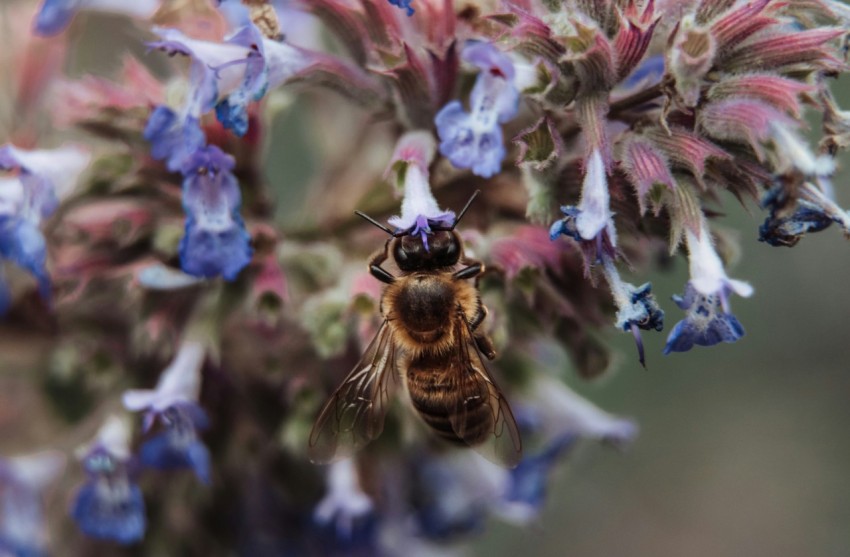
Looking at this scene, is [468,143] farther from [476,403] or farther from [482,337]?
[476,403]

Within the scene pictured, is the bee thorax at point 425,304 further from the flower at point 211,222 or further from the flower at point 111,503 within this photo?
the flower at point 111,503

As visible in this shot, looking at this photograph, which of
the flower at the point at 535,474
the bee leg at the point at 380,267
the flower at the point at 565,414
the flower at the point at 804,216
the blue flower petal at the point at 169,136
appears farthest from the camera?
the flower at the point at 535,474

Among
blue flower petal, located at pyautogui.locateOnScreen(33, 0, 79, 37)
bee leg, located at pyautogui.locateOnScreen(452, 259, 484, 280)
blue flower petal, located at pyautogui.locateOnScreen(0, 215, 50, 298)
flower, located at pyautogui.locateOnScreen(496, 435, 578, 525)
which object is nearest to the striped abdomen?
bee leg, located at pyautogui.locateOnScreen(452, 259, 484, 280)

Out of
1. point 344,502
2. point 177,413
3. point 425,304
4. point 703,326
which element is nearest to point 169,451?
point 177,413

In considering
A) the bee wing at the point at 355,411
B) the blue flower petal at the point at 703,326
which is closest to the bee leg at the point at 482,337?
the bee wing at the point at 355,411

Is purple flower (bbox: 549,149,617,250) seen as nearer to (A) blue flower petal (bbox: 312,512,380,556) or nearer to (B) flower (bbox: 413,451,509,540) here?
(A) blue flower petal (bbox: 312,512,380,556)

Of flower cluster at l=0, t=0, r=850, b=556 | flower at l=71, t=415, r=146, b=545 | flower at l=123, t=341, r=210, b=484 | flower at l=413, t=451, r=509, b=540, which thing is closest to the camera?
flower cluster at l=0, t=0, r=850, b=556

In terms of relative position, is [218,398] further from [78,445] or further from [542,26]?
[542,26]
